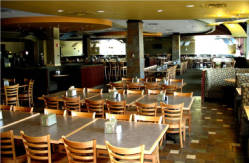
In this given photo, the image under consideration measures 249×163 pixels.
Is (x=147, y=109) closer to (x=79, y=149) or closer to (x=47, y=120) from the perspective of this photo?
(x=47, y=120)

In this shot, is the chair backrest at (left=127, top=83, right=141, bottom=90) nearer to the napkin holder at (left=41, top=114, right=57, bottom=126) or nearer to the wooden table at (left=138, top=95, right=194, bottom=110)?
the wooden table at (left=138, top=95, right=194, bottom=110)

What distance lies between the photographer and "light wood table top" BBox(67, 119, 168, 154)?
2.92 metres

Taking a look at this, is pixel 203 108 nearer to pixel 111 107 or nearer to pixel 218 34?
pixel 111 107

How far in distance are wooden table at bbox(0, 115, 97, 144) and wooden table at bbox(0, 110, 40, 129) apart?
4.2 inches

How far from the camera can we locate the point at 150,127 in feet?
11.5

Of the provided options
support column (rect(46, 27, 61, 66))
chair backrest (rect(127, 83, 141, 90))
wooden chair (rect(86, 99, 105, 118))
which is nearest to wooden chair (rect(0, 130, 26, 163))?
wooden chair (rect(86, 99, 105, 118))

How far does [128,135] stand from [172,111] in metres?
1.53

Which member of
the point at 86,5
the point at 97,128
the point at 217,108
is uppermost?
the point at 86,5

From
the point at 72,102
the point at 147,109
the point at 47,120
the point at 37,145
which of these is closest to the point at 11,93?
the point at 72,102

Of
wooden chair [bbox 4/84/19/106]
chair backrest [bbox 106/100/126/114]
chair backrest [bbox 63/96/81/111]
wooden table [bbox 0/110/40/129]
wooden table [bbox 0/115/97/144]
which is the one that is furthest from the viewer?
wooden chair [bbox 4/84/19/106]

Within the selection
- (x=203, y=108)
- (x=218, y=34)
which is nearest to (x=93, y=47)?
(x=218, y=34)

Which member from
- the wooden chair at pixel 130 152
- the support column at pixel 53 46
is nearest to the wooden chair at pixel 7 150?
the wooden chair at pixel 130 152

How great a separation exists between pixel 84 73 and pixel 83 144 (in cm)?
828

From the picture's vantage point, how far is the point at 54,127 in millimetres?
3625
